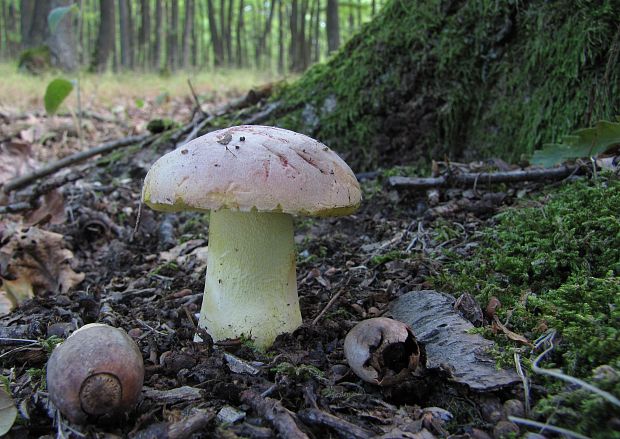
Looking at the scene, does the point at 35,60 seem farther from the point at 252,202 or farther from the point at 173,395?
the point at 173,395

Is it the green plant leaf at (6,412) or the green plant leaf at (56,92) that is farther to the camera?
the green plant leaf at (56,92)

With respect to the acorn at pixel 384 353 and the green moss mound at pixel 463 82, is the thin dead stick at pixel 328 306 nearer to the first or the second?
the acorn at pixel 384 353

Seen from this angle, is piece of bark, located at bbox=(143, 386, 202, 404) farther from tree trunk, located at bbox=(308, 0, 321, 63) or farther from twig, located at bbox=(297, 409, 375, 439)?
tree trunk, located at bbox=(308, 0, 321, 63)

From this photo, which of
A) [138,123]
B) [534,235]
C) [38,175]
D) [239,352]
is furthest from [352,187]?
[138,123]

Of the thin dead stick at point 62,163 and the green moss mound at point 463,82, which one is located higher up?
the green moss mound at point 463,82

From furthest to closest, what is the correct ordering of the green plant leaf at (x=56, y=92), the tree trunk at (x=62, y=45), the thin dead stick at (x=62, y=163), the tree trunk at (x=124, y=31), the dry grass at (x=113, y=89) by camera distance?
the tree trunk at (x=124, y=31) < the tree trunk at (x=62, y=45) < the dry grass at (x=113, y=89) < the green plant leaf at (x=56, y=92) < the thin dead stick at (x=62, y=163)

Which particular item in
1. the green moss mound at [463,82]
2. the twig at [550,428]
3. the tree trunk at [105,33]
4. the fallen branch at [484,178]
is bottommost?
the twig at [550,428]

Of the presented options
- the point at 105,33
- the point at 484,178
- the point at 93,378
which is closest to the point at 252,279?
the point at 93,378

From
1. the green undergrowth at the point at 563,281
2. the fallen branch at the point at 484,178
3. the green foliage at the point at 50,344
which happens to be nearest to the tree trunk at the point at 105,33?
the fallen branch at the point at 484,178
